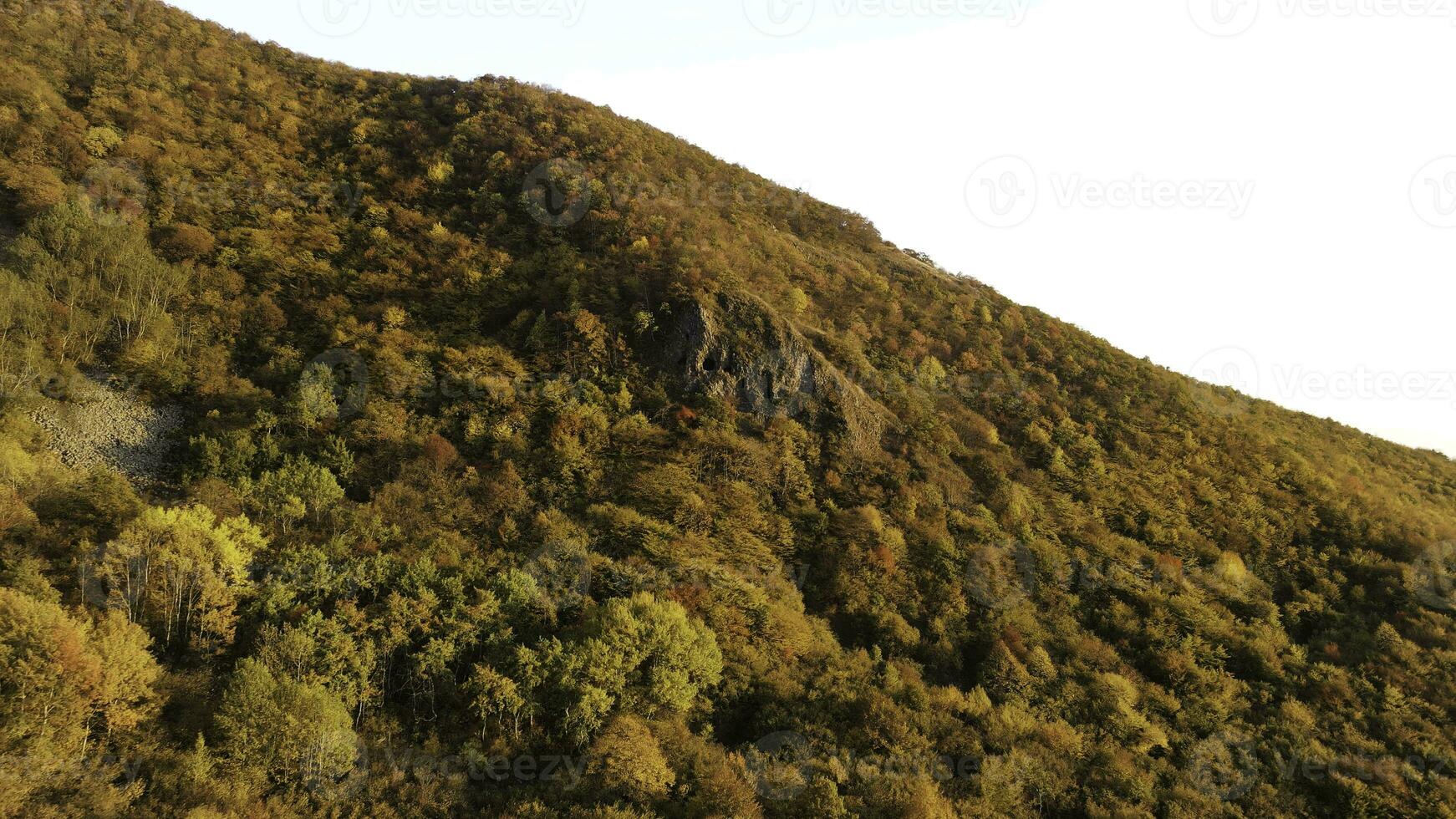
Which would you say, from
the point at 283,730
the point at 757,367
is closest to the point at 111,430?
the point at 283,730

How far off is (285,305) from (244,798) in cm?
2504

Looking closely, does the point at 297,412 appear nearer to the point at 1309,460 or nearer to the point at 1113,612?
the point at 1113,612

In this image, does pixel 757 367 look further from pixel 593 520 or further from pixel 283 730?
pixel 283 730

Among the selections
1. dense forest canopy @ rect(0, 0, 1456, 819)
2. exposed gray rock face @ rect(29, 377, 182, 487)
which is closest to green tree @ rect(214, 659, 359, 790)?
dense forest canopy @ rect(0, 0, 1456, 819)

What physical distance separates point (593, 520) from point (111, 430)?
18936 millimetres

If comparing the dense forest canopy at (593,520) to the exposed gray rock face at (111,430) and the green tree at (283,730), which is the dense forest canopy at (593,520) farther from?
the exposed gray rock face at (111,430)

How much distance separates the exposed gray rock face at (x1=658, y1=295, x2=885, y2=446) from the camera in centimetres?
3509

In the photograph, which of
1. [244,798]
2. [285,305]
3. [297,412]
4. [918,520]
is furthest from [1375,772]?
[285,305]

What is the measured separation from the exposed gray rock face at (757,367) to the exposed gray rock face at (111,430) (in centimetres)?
2117

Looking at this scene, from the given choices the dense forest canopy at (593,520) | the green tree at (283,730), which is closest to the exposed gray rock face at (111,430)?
the dense forest canopy at (593,520)

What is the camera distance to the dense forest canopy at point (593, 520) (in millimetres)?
19969

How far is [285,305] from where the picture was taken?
34438 millimetres

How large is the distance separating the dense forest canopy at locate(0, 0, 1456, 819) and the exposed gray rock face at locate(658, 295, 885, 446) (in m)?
0.19

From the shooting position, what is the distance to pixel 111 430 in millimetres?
26422
